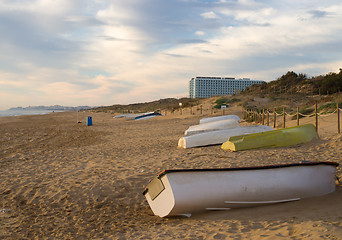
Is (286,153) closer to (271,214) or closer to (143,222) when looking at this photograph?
(271,214)

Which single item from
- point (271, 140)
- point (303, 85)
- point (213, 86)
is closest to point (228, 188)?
point (271, 140)

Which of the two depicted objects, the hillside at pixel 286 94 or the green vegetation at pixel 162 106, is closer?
the hillside at pixel 286 94

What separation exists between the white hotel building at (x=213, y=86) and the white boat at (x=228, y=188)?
4271 inches

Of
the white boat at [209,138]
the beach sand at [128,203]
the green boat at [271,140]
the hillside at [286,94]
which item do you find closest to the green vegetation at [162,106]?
the hillside at [286,94]

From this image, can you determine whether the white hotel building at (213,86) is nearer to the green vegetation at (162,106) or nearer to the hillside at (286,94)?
the green vegetation at (162,106)

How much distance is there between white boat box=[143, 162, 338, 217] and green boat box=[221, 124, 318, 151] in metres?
3.84

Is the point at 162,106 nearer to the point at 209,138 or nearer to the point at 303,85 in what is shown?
the point at 303,85

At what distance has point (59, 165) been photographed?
771cm

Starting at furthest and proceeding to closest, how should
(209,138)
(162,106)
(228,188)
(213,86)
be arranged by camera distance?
(213,86), (162,106), (209,138), (228,188)

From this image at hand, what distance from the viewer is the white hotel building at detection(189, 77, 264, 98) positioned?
113000 millimetres

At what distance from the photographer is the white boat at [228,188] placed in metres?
4.00

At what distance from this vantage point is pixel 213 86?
114 m

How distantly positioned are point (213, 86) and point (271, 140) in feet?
354

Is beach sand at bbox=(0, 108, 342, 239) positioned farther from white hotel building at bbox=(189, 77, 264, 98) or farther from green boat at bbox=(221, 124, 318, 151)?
white hotel building at bbox=(189, 77, 264, 98)
